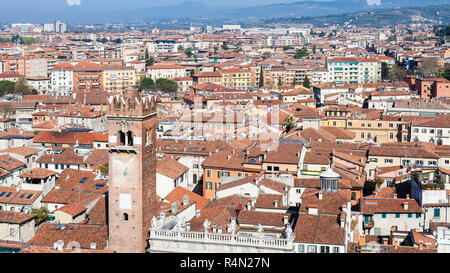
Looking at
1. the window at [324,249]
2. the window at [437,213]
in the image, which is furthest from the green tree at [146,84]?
the window at [324,249]

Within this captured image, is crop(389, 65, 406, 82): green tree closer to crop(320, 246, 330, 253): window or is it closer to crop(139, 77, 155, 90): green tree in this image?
crop(139, 77, 155, 90): green tree

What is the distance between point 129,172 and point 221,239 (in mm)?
3508

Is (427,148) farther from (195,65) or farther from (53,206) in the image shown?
Answer: (195,65)

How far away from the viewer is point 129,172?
16.8 metres

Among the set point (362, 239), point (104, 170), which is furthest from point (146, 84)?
point (362, 239)

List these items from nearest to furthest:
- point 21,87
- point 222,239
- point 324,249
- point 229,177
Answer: point 222,239 < point 324,249 < point 229,177 < point 21,87

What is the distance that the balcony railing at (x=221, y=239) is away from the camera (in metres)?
14.5

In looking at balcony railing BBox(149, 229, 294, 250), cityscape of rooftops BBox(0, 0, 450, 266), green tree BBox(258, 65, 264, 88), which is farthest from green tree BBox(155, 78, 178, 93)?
balcony railing BBox(149, 229, 294, 250)

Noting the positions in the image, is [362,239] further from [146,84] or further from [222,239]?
[146,84]

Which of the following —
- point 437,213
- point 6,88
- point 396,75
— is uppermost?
point 396,75

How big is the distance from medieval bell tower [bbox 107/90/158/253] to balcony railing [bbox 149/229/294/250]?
4.07 ft

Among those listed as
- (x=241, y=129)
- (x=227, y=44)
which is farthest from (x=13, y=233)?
(x=227, y=44)
